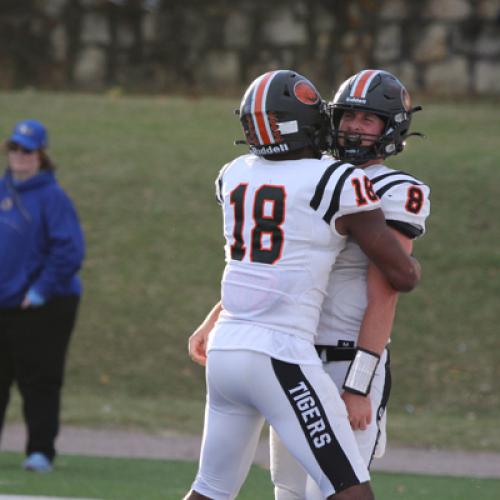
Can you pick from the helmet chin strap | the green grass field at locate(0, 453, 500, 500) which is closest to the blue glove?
the green grass field at locate(0, 453, 500, 500)

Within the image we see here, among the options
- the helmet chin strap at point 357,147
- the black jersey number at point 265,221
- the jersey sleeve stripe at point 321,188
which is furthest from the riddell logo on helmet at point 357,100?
the black jersey number at point 265,221

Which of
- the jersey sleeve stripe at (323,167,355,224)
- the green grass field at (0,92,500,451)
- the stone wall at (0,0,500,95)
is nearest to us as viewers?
the jersey sleeve stripe at (323,167,355,224)

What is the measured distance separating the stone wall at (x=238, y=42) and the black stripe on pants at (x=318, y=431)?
1513 cm

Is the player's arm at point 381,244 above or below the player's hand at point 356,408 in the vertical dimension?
above

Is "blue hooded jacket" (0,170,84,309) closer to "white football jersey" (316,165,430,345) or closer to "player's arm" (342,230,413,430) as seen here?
"white football jersey" (316,165,430,345)

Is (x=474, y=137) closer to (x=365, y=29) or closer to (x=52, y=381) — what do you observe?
(x=365, y=29)

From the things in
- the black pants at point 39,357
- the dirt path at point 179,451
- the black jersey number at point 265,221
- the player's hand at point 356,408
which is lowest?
the dirt path at point 179,451

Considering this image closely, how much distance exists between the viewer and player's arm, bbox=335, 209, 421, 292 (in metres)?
4.09

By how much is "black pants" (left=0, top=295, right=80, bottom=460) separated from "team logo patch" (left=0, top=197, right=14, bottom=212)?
60 cm

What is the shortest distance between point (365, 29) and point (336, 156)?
14776mm

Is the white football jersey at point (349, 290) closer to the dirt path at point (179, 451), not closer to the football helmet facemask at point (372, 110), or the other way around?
the football helmet facemask at point (372, 110)

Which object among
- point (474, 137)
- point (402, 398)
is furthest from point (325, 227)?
point (474, 137)

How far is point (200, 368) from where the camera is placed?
11.0 m

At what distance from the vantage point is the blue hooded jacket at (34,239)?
748 cm
